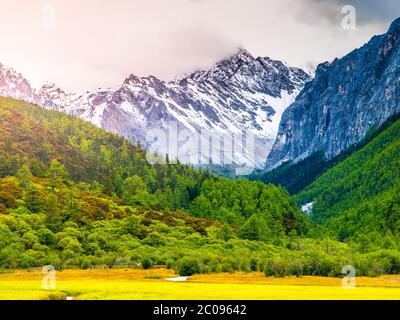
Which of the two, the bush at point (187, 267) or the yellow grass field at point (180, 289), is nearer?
the yellow grass field at point (180, 289)

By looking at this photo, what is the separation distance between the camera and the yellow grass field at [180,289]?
8575 cm

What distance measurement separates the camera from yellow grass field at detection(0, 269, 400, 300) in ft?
281

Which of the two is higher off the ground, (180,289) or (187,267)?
(187,267)

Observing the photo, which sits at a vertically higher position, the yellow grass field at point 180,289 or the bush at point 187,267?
the bush at point 187,267

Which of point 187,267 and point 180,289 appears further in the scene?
point 187,267

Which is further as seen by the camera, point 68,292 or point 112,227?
point 112,227

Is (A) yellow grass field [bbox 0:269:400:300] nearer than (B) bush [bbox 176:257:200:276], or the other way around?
(A) yellow grass field [bbox 0:269:400:300]

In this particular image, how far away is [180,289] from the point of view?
3920 inches
